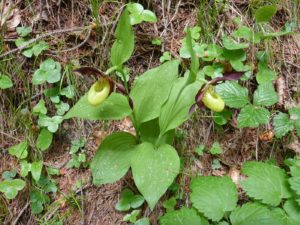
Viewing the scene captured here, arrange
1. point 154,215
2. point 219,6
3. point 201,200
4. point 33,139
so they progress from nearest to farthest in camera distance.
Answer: point 201,200 < point 154,215 < point 33,139 < point 219,6

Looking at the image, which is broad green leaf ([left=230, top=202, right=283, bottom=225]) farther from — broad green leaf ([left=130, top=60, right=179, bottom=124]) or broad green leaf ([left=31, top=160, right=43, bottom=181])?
broad green leaf ([left=31, top=160, right=43, bottom=181])

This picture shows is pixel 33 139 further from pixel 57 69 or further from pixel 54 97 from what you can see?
pixel 57 69

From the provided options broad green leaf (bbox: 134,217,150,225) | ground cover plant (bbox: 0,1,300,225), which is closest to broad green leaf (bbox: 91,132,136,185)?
ground cover plant (bbox: 0,1,300,225)

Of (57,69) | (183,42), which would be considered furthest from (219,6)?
(57,69)

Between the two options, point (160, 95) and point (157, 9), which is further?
point (157, 9)

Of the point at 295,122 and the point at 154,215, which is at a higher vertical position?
the point at 295,122

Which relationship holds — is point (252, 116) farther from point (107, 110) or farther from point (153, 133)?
point (107, 110)
